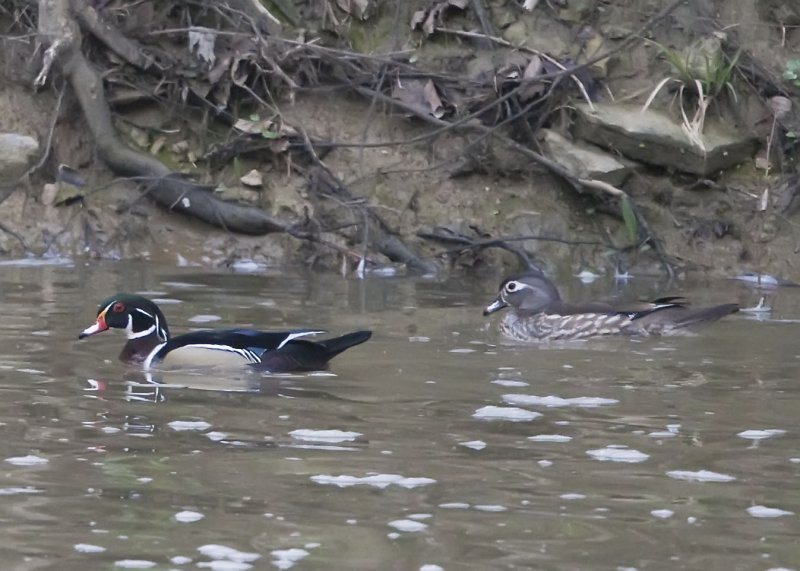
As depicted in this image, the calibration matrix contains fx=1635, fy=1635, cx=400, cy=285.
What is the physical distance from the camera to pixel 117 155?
13906 mm

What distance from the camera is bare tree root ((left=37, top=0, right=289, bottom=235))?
1362 centimetres

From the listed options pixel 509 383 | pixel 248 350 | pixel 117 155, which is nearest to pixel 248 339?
pixel 248 350

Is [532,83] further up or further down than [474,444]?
further up

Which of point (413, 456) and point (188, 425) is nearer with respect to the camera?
point (413, 456)

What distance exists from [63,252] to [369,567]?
30.5 feet

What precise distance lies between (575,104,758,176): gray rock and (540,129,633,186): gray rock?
12cm

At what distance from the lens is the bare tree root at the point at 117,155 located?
13617 mm

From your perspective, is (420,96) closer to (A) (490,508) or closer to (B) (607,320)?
(B) (607,320)

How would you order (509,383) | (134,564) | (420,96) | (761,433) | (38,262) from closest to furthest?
(134,564) → (761,433) → (509,383) → (38,262) → (420,96)

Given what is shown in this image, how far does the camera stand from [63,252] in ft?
44.5

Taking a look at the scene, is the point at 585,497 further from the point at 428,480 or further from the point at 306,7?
the point at 306,7

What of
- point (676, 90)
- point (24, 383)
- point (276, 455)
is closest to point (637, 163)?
point (676, 90)

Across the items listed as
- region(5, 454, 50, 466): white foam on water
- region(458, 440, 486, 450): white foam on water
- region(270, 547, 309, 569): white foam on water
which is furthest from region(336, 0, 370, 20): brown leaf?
region(270, 547, 309, 569): white foam on water

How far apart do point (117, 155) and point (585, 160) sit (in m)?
3.98
